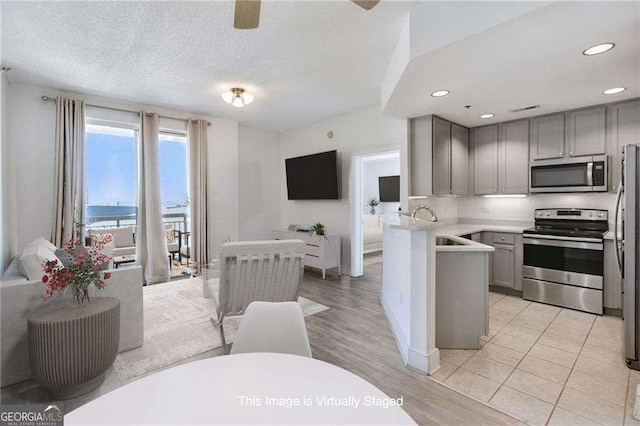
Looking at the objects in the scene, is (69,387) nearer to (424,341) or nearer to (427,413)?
(427,413)

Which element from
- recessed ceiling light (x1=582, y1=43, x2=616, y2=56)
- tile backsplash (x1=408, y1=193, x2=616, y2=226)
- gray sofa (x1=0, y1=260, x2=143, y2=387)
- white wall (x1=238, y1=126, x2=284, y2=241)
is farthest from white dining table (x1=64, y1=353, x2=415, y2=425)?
white wall (x1=238, y1=126, x2=284, y2=241)

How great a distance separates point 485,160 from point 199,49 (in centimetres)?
413

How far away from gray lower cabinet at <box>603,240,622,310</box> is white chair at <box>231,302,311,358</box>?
12.2 feet

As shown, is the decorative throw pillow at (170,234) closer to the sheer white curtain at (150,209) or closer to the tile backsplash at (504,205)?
the sheer white curtain at (150,209)

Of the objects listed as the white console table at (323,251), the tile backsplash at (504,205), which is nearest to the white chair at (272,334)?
the tile backsplash at (504,205)

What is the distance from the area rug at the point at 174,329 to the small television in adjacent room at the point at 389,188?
4803 mm

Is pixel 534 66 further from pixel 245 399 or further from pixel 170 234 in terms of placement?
pixel 170 234

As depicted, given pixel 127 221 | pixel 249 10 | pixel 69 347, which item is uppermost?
pixel 249 10

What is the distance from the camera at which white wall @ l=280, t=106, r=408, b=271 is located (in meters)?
4.54

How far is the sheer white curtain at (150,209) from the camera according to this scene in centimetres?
468

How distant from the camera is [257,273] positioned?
2.58m

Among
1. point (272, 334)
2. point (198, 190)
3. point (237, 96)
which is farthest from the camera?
point (198, 190)

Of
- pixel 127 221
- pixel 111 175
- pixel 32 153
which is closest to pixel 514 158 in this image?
pixel 111 175

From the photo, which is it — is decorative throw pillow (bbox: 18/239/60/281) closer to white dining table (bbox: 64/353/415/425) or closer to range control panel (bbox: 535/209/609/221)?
white dining table (bbox: 64/353/415/425)
